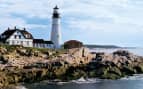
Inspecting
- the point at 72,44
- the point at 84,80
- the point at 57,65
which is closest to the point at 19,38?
the point at 72,44

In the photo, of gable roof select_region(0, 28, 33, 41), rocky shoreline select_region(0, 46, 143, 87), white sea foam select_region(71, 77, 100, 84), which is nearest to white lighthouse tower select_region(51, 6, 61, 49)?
gable roof select_region(0, 28, 33, 41)

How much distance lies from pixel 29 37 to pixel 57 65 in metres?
15.8

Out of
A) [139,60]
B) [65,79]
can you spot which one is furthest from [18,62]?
[139,60]

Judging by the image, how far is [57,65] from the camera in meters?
75.4

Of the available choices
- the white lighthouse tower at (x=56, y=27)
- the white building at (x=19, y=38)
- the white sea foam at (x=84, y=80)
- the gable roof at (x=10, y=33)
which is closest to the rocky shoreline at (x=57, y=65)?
the white sea foam at (x=84, y=80)

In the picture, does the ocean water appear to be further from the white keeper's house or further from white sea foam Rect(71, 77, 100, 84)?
the white keeper's house

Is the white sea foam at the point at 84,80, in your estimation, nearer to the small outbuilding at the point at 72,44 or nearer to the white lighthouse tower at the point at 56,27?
the white lighthouse tower at the point at 56,27

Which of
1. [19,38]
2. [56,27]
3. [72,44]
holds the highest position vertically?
[56,27]

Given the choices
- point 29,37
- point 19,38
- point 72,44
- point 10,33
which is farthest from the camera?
point 72,44

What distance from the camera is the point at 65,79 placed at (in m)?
74.8

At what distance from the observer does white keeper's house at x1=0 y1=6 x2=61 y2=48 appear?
86938 mm

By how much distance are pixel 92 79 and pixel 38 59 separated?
357 inches

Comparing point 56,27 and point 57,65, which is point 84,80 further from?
point 56,27

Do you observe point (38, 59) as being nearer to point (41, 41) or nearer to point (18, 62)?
point (18, 62)
